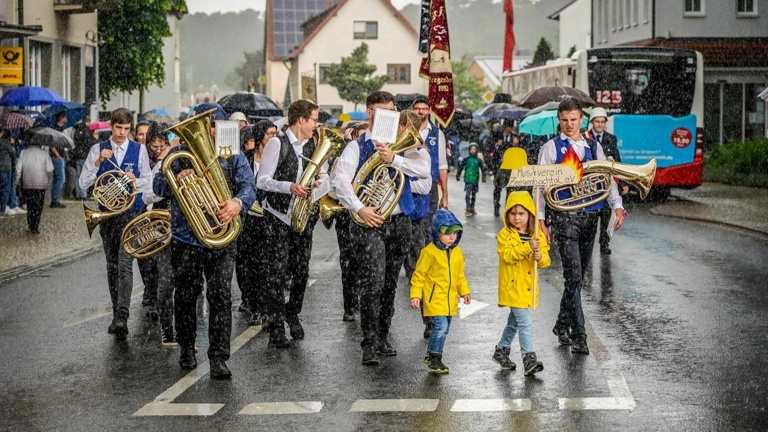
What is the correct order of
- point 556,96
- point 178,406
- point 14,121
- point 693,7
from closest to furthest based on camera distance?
point 178,406 < point 14,121 < point 556,96 < point 693,7

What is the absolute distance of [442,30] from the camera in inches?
789

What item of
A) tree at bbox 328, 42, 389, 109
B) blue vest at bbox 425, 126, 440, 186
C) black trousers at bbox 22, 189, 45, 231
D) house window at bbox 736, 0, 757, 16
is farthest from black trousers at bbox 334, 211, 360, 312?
tree at bbox 328, 42, 389, 109

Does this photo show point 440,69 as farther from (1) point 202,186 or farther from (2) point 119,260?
(1) point 202,186

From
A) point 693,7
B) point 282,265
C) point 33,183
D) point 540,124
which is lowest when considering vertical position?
point 282,265

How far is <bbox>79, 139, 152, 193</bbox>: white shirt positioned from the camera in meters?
10.5

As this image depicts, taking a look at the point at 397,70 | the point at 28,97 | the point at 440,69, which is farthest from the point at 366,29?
the point at 440,69

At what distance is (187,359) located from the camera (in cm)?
887

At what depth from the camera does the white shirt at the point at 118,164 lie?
10507mm

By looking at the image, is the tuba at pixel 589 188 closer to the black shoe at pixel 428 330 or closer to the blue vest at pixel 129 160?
the black shoe at pixel 428 330

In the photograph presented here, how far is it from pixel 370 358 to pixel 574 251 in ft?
5.73

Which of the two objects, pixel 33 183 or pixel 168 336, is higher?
pixel 33 183

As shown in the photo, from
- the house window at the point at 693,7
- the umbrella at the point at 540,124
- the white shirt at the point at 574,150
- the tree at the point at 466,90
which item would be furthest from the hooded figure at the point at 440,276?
the tree at the point at 466,90

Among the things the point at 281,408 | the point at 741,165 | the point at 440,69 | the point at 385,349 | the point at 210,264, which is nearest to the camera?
the point at 281,408

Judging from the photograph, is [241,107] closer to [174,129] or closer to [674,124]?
[674,124]
